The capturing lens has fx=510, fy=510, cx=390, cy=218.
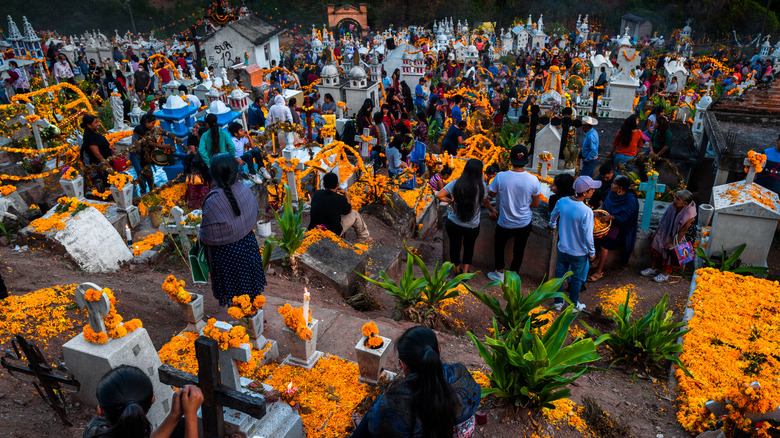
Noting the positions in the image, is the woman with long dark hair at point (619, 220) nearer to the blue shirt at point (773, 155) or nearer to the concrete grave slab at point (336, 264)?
the blue shirt at point (773, 155)

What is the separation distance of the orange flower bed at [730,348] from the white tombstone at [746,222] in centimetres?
59

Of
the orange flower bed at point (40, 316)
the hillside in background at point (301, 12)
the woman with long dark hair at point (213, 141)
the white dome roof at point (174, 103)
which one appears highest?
the hillside in background at point (301, 12)

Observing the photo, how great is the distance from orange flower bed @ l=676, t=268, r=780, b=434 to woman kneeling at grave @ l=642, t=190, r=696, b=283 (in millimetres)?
662

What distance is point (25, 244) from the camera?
6.08m

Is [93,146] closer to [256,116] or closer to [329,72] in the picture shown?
[256,116]

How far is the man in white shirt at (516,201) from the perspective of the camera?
19.5 ft

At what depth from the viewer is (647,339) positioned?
187 inches

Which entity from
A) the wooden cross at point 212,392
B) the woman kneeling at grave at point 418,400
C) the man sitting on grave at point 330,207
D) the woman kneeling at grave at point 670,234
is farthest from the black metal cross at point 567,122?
the wooden cross at point 212,392

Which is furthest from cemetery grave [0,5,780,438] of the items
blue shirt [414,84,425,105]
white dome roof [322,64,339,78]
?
blue shirt [414,84,425,105]

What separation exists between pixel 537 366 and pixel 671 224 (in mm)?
4005

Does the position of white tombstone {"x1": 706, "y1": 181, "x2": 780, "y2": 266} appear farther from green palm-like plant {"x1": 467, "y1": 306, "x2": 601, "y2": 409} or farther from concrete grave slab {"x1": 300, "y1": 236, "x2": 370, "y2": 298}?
concrete grave slab {"x1": 300, "y1": 236, "x2": 370, "y2": 298}

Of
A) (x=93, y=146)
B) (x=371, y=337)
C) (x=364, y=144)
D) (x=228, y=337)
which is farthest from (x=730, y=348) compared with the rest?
(x=93, y=146)

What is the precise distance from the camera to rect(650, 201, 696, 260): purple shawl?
6395mm

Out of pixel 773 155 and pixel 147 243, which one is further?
pixel 773 155
